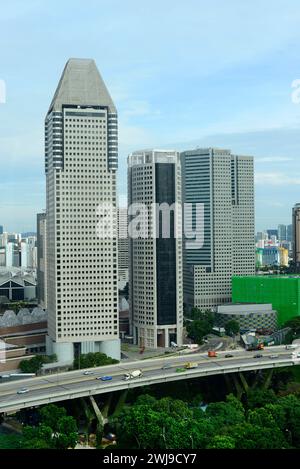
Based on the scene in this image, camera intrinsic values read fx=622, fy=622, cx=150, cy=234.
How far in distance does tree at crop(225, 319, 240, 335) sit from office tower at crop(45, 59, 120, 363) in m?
3.13

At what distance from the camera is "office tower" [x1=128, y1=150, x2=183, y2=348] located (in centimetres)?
1070

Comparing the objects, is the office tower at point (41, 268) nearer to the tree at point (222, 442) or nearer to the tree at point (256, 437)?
the tree at point (256, 437)

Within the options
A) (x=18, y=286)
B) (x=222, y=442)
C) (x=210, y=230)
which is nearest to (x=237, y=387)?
(x=222, y=442)

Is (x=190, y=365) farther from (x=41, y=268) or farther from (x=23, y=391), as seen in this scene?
(x=41, y=268)

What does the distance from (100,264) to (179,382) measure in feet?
8.74

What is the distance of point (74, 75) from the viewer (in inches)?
359

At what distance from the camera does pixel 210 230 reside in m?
14.1

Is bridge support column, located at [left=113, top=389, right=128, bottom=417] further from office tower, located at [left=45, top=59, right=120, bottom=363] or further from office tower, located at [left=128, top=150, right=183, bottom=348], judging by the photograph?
office tower, located at [left=128, top=150, right=183, bottom=348]

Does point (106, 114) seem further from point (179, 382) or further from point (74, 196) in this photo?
point (179, 382)

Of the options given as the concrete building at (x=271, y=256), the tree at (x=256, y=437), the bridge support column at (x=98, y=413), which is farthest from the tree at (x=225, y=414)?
the concrete building at (x=271, y=256)

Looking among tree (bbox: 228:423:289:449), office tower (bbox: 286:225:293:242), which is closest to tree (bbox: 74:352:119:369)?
tree (bbox: 228:423:289:449)

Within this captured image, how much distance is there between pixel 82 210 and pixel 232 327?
13.7ft

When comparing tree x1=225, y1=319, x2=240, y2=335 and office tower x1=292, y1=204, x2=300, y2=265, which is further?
office tower x1=292, y1=204, x2=300, y2=265
